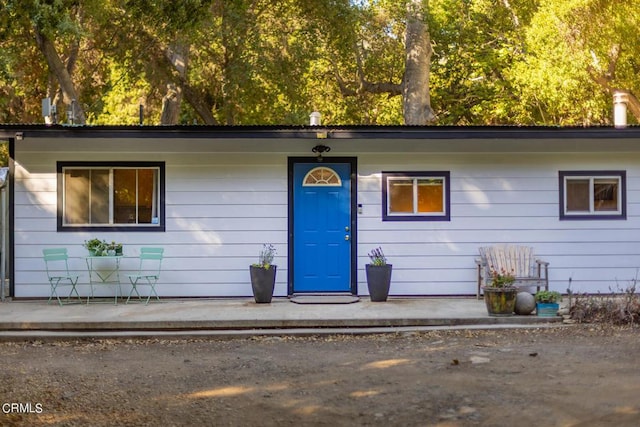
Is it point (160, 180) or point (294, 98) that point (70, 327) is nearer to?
point (160, 180)

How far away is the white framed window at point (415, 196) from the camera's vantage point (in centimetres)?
971

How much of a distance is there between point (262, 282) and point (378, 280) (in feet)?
5.17

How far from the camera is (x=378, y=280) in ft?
30.1

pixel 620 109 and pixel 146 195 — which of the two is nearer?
pixel 146 195

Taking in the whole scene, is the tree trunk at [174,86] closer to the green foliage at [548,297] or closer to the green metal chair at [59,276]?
the green metal chair at [59,276]

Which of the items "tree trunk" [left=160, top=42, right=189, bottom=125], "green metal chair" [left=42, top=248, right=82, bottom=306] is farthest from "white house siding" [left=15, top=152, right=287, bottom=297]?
"tree trunk" [left=160, top=42, right=189, bottom=125]

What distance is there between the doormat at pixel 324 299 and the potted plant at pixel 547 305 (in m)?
2.44

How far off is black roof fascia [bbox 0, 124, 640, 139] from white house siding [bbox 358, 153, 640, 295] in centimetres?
72

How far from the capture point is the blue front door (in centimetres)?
971

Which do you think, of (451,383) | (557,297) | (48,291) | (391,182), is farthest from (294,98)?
(451,383)

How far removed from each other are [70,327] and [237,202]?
2952mm


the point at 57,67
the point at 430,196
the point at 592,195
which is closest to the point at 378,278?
the point at 430,196

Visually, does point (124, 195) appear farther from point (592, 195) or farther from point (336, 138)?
point (592, 195)

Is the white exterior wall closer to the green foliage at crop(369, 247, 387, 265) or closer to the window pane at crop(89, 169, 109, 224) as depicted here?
the green foliage at crop(369, 247, 387, 265)
